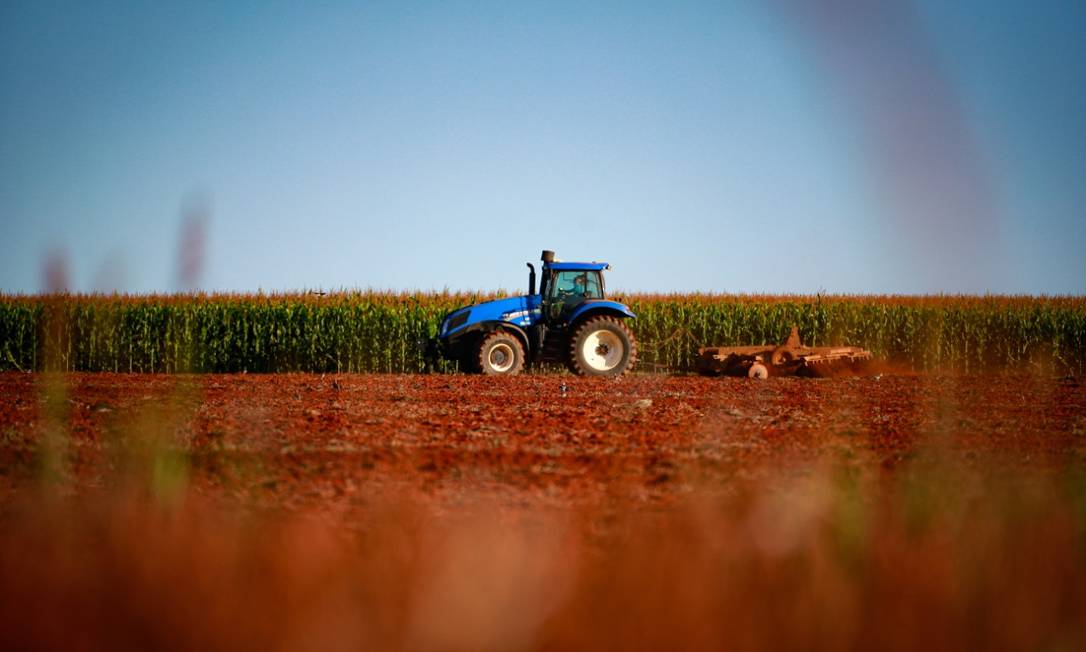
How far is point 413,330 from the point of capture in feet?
76.7

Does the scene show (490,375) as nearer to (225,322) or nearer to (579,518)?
(225,322)

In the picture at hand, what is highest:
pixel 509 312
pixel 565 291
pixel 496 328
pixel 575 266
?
pixel 575 266

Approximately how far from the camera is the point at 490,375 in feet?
54.4

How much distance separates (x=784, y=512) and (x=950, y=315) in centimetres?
2444

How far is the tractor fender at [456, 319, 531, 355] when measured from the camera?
667 inches

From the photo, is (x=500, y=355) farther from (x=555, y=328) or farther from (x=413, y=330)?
(x=413, y=330)

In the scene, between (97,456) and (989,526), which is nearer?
(989,526)

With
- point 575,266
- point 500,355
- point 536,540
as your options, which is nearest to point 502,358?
point 500,355

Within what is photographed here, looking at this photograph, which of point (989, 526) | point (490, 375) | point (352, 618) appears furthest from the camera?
point (490, 375)

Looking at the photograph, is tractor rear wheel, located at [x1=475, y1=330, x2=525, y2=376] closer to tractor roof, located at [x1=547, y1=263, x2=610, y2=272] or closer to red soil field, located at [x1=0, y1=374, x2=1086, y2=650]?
tractor roof, located at [x1=547, y1=263, x2=610, y2=272]

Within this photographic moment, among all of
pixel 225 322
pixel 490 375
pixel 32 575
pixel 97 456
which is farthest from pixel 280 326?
pixel 32 575

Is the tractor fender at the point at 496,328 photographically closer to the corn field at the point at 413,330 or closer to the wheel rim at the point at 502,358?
the wheel rim at the point at 502,358

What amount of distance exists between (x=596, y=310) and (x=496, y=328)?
6.56ft

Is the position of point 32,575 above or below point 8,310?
below
